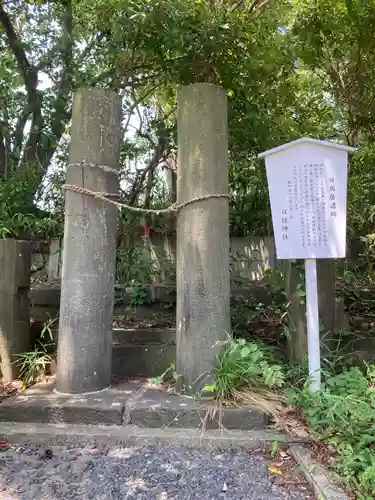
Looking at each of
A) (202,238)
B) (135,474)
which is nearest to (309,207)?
(202,238)

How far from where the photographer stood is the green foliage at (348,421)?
86.6 inches

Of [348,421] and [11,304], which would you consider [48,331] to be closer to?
[11,304]

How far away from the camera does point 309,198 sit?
10.2 ft

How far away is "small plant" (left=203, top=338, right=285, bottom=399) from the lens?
310 centimetres

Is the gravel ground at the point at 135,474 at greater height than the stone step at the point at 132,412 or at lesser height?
lesser

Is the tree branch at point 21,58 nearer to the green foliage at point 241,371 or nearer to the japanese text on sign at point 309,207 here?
the japanese text on sign at point 309,207

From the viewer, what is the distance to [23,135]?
5.57 meters

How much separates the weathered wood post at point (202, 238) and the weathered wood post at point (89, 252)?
566mm

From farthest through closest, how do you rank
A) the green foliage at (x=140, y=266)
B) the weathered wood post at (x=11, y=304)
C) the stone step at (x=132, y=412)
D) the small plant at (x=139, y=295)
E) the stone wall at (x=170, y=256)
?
1. the stone wall at (x=170, y=256)
2. the green foliage at (x=140, y=266)
3. the small plant at (x=139, y=295)
4. the weathered wood post at (x=11, y=304)
5. the stone step at (x=132, y=412)

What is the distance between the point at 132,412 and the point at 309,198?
6.30ft

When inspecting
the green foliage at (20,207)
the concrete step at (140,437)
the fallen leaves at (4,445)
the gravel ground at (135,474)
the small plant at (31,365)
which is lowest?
the gravel ground at (135,474)

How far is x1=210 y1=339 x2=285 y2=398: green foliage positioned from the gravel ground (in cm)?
47

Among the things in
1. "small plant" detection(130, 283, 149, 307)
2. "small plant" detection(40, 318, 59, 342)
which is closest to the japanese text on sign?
"small plant" detection(130, 283, 149, 307)

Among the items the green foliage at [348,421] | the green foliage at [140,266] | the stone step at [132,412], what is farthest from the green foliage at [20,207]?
the green foliage at [348,421]
